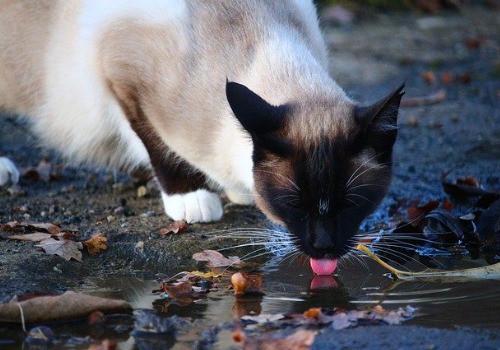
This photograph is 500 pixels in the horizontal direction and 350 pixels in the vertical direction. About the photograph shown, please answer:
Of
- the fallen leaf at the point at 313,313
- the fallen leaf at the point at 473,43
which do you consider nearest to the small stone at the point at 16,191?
the fallen leaf at the point at 313,313

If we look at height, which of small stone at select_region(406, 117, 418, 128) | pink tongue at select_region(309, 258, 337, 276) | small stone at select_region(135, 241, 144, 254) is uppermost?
small stone at select_region(406, 117, 418, 128)

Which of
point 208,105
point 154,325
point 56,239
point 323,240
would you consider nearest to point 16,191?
point 56,239

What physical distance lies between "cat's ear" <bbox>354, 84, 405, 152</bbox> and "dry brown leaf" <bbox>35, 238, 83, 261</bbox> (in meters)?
1.37

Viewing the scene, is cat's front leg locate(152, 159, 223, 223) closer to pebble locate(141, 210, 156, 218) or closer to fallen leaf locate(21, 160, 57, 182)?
pebble locate(141, 210, 156, 218)

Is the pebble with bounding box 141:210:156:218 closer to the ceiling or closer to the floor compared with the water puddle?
closer to the ceiling

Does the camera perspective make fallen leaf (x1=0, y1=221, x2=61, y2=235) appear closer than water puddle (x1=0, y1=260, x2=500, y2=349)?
No

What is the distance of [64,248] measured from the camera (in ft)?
13.4

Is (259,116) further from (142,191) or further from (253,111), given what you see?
(142,191)

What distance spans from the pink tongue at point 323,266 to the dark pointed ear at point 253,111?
595 mm

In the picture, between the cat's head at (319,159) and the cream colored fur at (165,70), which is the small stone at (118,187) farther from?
the cat's head at (319,159)

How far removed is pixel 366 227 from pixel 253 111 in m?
1.28

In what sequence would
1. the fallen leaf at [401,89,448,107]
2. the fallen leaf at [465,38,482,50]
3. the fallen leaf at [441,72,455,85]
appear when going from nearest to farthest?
1. the fallen leaf at [401,89,448,107]
2. the fallen leaf at [441,72,455,85]
3. the fallen leaf at [465,38,482,50]

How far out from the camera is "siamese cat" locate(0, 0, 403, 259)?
3.77 m

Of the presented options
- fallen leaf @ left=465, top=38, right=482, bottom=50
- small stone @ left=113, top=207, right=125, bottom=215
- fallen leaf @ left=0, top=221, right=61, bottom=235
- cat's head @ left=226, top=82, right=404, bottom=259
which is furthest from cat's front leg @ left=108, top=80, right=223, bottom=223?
fallen leaf @ left=465, top=38, right=482, bottom=50
